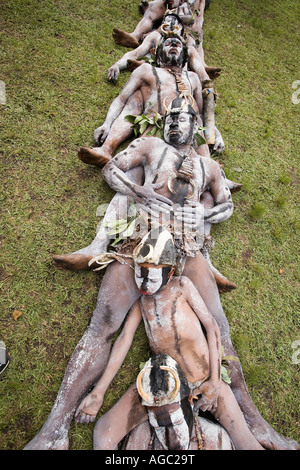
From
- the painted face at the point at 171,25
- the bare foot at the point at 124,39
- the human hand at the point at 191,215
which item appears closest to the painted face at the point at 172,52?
the painted face at the point at 171,25

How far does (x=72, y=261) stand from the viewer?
2.92 metres

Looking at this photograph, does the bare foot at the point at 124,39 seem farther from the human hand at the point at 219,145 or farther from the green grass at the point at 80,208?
the human hand at the point at 219,145

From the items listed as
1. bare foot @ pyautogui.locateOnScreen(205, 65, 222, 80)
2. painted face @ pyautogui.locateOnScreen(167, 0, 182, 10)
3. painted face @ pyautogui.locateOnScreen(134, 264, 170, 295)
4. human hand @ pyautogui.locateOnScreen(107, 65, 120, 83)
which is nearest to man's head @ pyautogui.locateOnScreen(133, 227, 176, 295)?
painted face @ pyautogui.locateOnScreen(134, 264, 170, 295)

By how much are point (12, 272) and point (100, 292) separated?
924 millimetres

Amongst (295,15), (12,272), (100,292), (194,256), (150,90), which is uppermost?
(295,15)

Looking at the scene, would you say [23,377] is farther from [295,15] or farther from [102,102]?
[295,15]

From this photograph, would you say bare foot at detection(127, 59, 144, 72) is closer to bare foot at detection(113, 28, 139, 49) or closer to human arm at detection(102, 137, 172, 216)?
bare foot at detection(113, 28, 139, 49)

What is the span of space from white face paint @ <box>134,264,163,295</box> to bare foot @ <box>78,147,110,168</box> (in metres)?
1.63

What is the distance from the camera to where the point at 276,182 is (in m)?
4.80

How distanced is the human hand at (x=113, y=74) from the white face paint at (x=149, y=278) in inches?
144

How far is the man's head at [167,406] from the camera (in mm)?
2139

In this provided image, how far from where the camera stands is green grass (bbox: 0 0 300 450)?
2777 mm

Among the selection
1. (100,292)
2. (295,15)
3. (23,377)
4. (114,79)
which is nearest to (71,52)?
(114,79)

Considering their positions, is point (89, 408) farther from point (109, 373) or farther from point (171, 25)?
point (171, 25)
